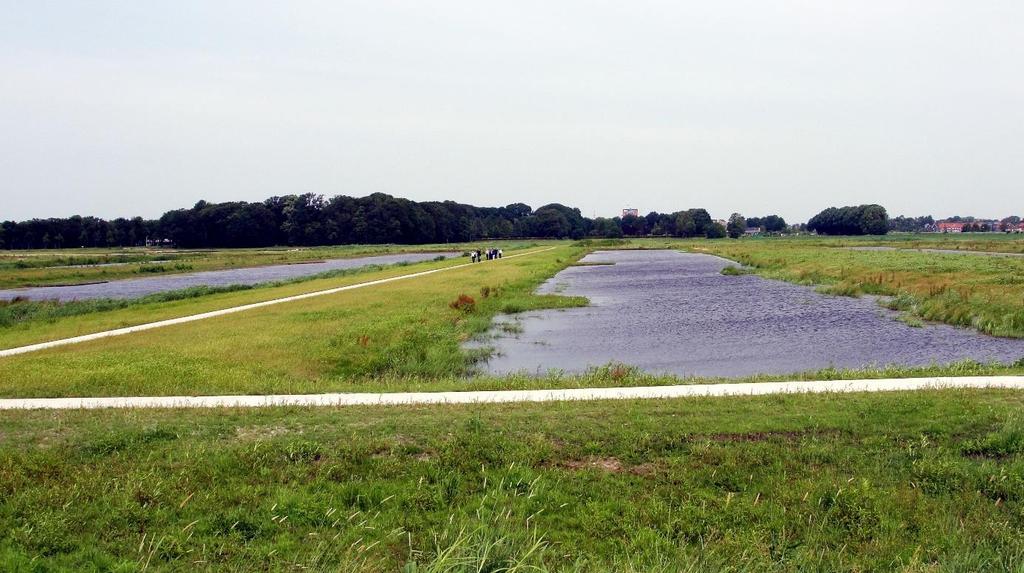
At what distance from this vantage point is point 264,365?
1942 centimetres

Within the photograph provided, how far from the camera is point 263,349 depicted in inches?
851

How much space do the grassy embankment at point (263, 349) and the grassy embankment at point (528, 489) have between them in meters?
4.04

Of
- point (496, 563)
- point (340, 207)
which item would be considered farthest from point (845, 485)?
point (340, 207)

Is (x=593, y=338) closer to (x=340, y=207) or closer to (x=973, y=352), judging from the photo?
(x=973, y=352)

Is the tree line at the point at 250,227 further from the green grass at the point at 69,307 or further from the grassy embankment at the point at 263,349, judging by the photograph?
the grassy embankment at the point at 263,349

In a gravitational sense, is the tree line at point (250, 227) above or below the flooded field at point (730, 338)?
above

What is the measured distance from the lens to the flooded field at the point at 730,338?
884 inches

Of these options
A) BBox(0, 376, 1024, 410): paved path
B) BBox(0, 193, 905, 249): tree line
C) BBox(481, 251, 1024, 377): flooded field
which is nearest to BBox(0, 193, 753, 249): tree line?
BBox(0, 193, 905, 249): tree line

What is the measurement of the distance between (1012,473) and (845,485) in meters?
2.33

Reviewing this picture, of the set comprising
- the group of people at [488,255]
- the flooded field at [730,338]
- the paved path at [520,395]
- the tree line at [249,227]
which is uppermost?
the tree line at [249,227]

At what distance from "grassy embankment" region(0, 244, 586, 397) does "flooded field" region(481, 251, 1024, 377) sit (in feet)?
8.79

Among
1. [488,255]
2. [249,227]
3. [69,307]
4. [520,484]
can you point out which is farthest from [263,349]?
[249,227]

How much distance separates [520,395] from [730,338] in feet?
50.5

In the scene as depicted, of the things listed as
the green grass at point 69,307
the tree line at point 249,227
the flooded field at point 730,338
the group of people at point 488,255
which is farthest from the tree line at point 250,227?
the flooded field at point 730,338
